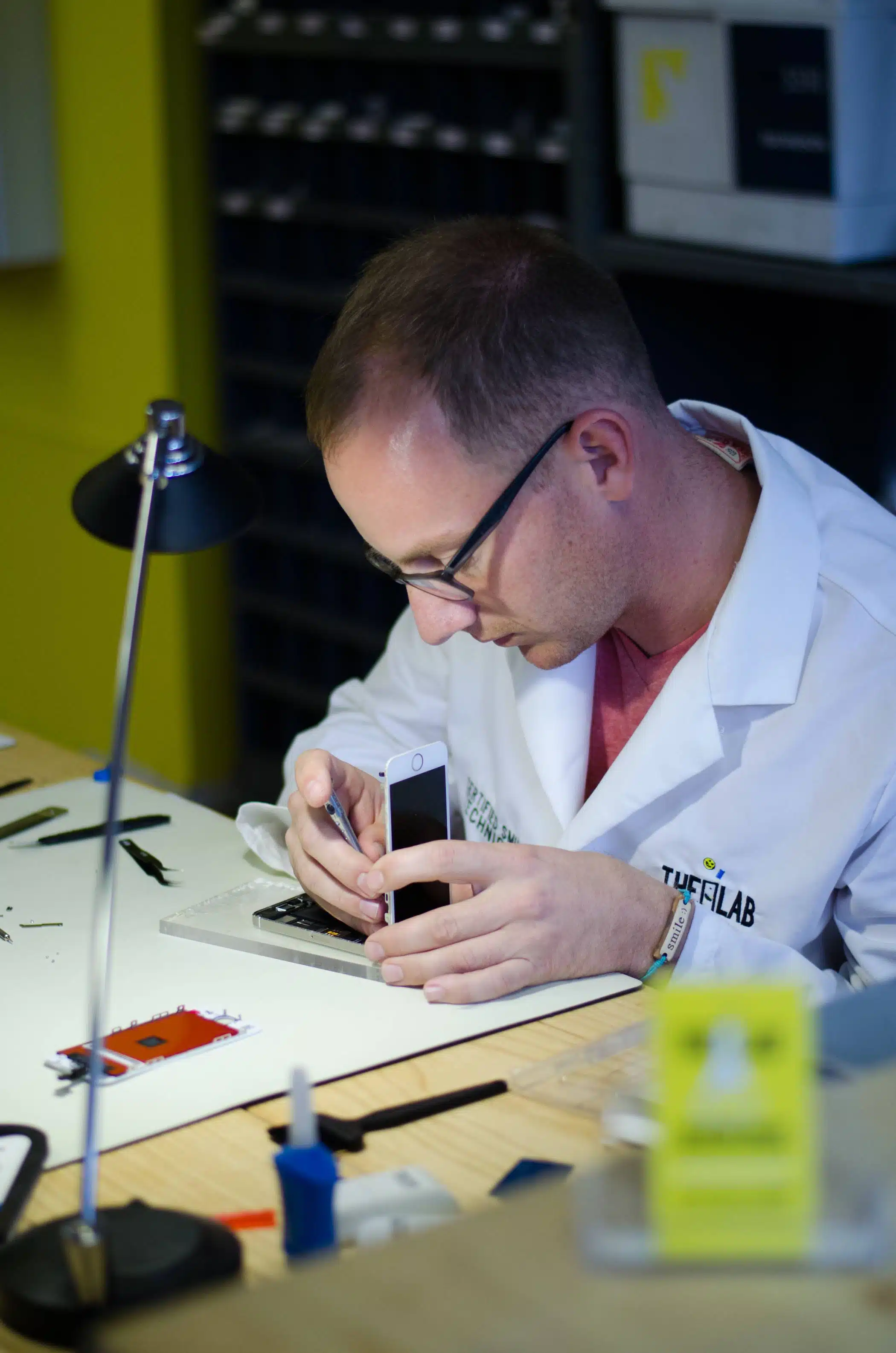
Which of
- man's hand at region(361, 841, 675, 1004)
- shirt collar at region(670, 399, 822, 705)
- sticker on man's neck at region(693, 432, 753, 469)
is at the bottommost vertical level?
man's hand at region(361, 841, 675, 1004)

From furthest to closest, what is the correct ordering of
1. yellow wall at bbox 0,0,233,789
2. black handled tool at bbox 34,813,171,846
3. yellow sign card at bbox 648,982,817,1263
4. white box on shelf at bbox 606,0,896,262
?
yellow wall at bbox 0,0,233,789 → white box on shelf at bbox 606,0,896,262 → black handled tool at bbox 34,813,171,846 → yellow sign card at bbox 648,982,817,1263

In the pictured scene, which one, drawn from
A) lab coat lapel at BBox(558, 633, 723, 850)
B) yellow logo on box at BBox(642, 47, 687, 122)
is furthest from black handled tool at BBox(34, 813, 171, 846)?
yellow logo on box at BBox(642, 47, 687, 122)

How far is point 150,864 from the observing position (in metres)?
1.61

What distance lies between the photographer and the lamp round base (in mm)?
870

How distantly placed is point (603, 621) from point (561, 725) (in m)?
0.17

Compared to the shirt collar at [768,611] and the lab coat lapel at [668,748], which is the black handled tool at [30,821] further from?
the shirt collar at [768,611]

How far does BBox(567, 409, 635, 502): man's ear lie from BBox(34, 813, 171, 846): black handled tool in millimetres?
610

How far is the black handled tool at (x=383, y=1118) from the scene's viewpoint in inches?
42.6

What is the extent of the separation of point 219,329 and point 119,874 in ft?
7.54

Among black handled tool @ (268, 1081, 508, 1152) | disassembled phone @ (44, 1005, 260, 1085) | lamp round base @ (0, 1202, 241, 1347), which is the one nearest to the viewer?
lamp round base @ (0, 1202, 241, 1347)

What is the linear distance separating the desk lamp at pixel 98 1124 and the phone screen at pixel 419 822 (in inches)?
12.7

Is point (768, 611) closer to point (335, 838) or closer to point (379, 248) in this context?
point (335, 838)

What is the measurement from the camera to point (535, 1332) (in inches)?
21.8

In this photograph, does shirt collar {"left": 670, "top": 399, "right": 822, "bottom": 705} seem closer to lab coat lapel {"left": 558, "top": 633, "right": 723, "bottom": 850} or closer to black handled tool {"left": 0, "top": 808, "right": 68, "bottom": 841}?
lab coat lapel {"left": 558, "top": 633, "right": 723, "bottom": 850}
